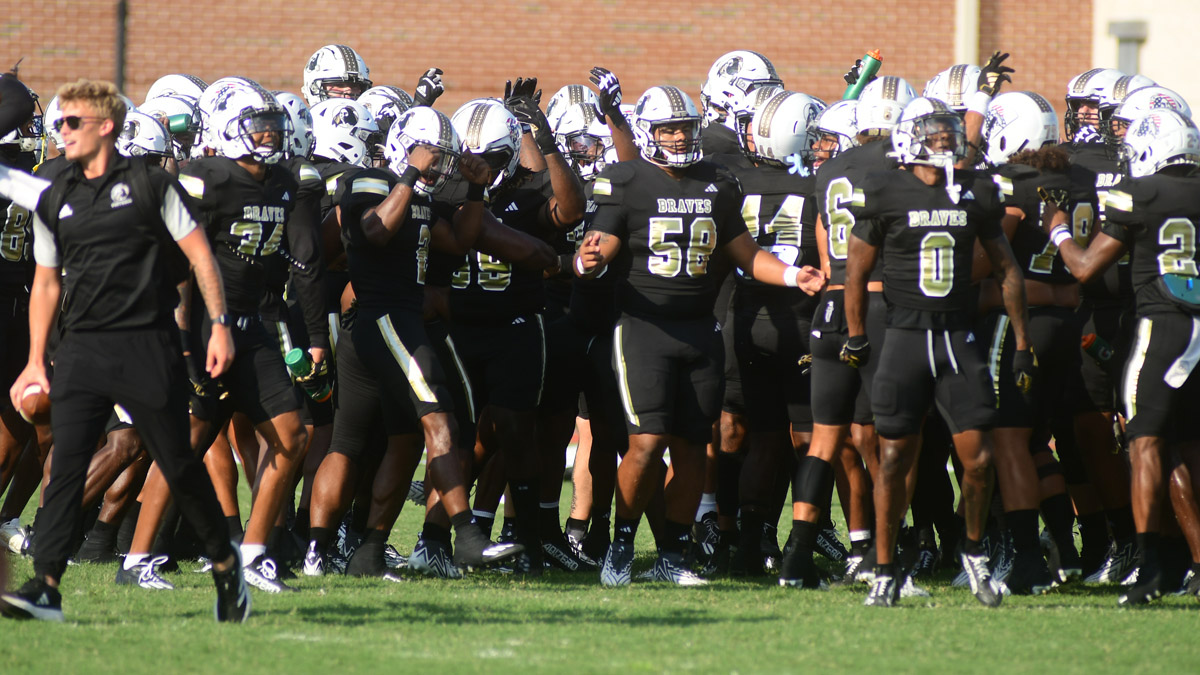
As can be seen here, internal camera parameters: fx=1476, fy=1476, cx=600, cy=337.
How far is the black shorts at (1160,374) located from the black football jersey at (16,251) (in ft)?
19.3

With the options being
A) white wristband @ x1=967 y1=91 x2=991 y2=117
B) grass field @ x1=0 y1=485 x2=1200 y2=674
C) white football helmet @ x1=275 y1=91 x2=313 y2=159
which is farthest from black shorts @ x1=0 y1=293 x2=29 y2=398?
white wristband @ x1=967 y1=91 x2=991 y2=117

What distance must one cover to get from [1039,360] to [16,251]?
5.60 metres

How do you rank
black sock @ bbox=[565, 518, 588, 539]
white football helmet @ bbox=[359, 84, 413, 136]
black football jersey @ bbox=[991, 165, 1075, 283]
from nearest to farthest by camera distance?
black football jersey @ bbox=[991, 165, 1075, 283]
black sock @ bbox=[565, 518, 588, 539]
white football helmet @ bbox=[359, 84, 413, 136]

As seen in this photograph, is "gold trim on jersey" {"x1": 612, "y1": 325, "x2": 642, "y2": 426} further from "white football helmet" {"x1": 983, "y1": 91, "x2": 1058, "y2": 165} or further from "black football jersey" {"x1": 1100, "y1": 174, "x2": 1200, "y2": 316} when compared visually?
"black football jersey" {"x1": 1100, "y1": 174, "x2": 1200, "y2": 316}

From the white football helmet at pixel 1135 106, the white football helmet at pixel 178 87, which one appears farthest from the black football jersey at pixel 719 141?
the white football helmet at pixel 178 87

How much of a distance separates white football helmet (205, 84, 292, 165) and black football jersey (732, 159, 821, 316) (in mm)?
2453

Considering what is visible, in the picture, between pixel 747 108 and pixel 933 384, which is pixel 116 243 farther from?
pixel 747 108

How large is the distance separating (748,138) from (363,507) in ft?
9.71

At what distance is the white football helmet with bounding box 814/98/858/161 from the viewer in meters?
7.79

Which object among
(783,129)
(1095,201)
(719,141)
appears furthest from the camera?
(719,141)

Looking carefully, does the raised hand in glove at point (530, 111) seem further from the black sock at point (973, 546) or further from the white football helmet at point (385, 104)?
the black sock at point (973, 546)

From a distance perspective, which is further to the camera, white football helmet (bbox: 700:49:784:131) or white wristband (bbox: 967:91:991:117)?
white football helmet (bbox: 700:49:784:131)

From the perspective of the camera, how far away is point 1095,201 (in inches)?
301

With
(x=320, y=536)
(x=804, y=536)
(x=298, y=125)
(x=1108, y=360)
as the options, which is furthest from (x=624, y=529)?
(x=298, y=125)
